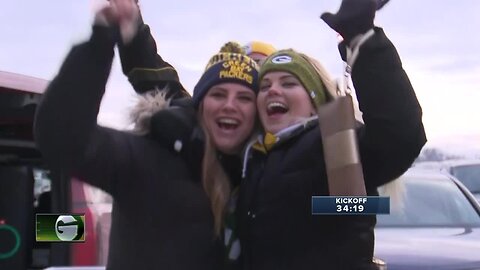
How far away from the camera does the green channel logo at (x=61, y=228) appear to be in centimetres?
235

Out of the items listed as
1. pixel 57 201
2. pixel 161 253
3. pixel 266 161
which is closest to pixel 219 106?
pixel 266 161

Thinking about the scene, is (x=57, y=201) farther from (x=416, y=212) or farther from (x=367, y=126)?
(x=416, y=212)

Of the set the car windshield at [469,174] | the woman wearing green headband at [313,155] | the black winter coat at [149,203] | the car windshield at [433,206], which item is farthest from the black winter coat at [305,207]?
the car windshield at [469,174]

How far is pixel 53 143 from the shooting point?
1624mm

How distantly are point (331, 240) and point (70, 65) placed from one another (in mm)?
680

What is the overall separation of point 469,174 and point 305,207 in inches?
296

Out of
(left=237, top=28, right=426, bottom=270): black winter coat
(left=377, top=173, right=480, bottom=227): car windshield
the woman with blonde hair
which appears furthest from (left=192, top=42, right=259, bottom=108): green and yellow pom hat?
(left=377, top=173, right=480, bottom=227): car windshield

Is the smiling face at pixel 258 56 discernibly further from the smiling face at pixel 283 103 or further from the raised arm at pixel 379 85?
the raised arm at pixel 379 85

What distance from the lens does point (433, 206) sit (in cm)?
399

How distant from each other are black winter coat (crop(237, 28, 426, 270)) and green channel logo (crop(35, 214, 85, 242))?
78 cm

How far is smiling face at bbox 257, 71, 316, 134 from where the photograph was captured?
183 cm

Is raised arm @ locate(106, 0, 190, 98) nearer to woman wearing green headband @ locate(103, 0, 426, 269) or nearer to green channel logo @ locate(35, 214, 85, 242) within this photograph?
woman wearing green headband @ locate(103, 0, 426, 269)

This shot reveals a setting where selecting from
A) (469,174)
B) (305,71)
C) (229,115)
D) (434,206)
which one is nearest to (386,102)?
(305,71)

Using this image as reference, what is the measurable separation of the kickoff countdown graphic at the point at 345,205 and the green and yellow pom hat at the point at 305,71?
0.25 m
